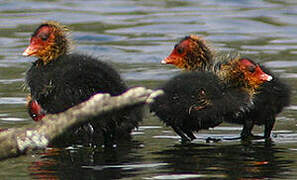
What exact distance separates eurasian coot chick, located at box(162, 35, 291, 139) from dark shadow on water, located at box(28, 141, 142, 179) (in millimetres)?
1080

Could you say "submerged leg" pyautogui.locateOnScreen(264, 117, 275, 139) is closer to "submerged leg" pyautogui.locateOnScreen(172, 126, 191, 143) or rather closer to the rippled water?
the rippled water

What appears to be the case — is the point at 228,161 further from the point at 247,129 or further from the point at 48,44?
the point at 48,44

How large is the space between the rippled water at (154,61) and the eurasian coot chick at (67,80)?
0.26m

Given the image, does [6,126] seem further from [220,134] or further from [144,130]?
[220,134]

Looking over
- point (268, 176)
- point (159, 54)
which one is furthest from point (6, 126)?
point (159, 54)

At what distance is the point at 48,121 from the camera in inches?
202

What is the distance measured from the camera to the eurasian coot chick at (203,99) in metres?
7.81

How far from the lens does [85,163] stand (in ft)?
23.6

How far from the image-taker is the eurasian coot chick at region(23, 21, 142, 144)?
25.0 feet

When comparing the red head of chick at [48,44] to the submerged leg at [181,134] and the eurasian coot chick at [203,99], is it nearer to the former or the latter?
the eurasian coot chick at [203,99]

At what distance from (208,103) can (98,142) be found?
121 cm

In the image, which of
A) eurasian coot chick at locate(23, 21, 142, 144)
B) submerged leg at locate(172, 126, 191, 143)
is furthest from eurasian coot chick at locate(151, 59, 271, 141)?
eurasian coot chick at locate(23, 21, 142, 144)

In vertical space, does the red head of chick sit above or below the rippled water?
above

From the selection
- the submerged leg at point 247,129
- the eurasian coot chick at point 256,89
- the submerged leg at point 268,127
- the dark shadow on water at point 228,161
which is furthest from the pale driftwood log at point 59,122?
the submerged leg at point 268,127
